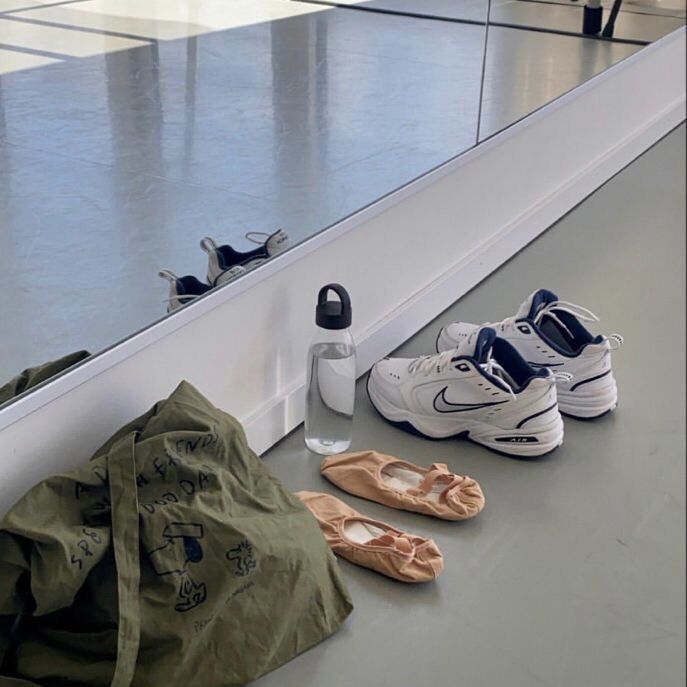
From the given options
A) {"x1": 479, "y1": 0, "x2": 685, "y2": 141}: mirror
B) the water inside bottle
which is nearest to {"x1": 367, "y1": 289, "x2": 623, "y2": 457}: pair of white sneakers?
the water inside bottle

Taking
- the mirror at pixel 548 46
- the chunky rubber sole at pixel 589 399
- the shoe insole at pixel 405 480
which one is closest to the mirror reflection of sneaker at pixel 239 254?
the shoe insole at pixel 405 480

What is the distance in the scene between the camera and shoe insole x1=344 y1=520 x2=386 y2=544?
1675 mm

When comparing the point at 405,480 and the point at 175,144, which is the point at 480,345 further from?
the point at 175,144

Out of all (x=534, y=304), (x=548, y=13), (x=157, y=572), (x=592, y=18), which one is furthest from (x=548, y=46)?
(x=157, y=572)

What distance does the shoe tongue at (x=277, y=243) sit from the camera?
1.83 m

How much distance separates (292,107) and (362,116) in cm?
23

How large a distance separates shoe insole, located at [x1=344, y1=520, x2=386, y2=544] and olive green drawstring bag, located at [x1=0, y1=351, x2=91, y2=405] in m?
0.52

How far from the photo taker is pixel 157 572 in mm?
1308

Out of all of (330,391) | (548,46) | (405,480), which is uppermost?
(548,46)

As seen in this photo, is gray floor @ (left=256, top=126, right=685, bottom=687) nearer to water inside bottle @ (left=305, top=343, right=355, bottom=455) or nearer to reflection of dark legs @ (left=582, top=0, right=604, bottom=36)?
water inside bottle @ (left=305, top=343, right=355, bottom=455)

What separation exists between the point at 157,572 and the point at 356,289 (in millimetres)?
944

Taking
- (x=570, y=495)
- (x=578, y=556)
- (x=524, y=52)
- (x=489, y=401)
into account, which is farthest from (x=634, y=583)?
(x=524, y=52)

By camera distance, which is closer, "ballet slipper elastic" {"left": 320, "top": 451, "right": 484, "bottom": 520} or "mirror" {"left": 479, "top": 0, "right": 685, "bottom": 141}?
"ballet slipper elastic" {"left": 320, "top": 451, "right": 484, "bottom": 520}

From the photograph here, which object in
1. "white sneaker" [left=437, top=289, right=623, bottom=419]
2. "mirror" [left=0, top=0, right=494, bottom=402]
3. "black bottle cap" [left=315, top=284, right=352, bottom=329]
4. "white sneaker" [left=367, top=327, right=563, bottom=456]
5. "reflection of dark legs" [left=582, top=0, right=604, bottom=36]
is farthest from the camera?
"reflection of dark legs" [left=582, top=0, right=604, bottom=36]
